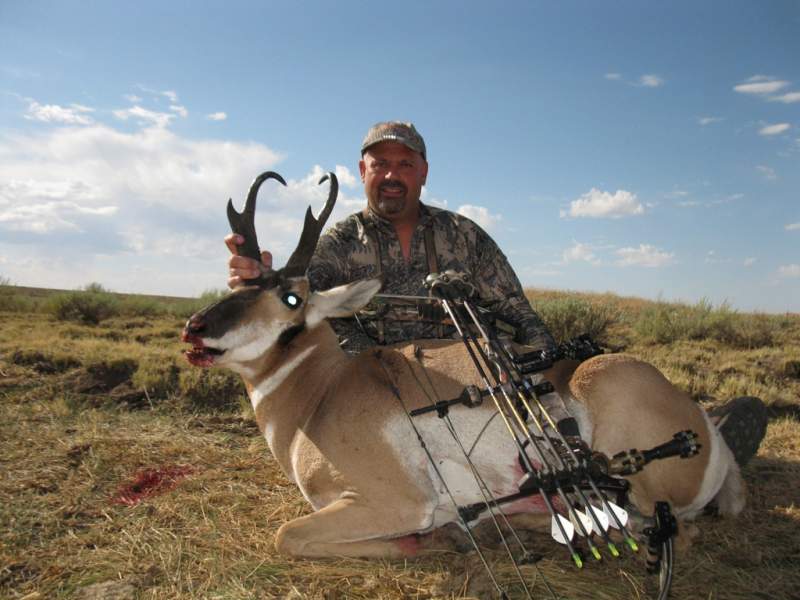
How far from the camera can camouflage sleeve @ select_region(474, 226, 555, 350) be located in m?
5.82

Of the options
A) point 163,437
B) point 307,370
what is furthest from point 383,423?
point 163,437

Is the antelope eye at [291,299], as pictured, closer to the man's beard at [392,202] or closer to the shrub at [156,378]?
the man's beard at [392,202]

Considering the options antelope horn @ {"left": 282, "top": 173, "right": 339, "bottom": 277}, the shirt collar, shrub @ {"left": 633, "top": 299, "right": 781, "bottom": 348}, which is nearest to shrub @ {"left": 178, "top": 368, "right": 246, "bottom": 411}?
the shirt collar

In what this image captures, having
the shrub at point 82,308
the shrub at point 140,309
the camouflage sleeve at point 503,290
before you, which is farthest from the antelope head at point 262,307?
the shrub at point 140,309

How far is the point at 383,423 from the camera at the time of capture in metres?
3.89

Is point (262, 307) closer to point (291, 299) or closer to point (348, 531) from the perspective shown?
point (291, 299)

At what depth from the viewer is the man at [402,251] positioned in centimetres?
594

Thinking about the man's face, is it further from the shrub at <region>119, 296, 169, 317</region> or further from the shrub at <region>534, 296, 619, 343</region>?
the shrub at <region>119, 296, 169, 317</region>

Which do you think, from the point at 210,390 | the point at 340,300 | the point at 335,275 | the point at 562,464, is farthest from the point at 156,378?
the point at 562,464

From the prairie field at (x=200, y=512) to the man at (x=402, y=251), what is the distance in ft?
4.67

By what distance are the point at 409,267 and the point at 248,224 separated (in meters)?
2.03

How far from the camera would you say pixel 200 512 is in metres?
4.39

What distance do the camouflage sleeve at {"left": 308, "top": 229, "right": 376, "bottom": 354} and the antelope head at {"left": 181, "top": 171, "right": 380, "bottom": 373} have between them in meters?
1.17

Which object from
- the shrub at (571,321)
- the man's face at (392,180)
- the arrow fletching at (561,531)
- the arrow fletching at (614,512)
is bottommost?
the arrow fletching at (561,531)
